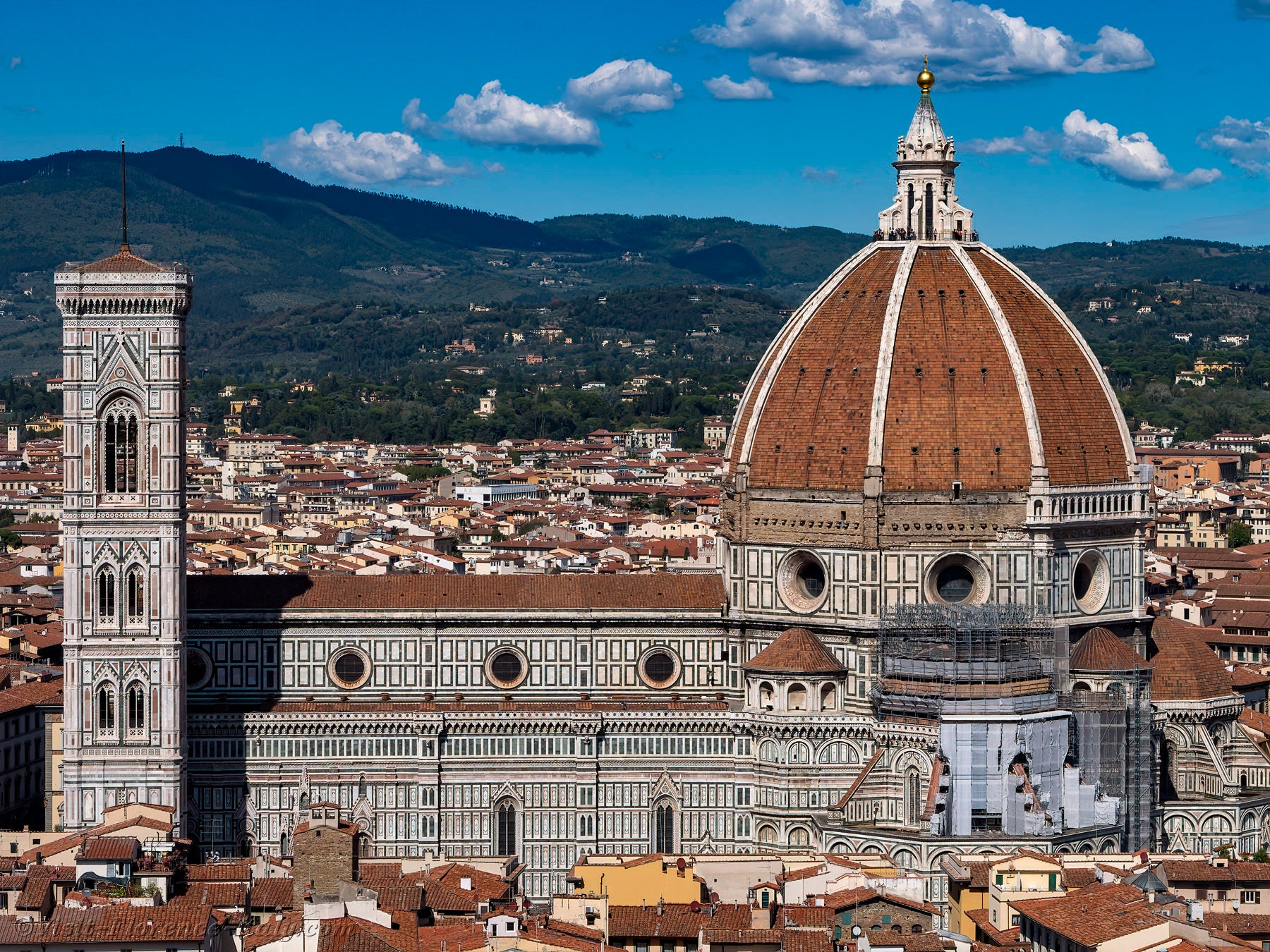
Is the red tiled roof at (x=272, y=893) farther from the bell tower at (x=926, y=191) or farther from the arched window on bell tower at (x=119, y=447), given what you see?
the bell tower at (x=926, y=191)

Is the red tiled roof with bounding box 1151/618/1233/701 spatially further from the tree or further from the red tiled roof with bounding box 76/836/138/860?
the tree

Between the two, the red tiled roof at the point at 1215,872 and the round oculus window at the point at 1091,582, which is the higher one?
the round oculus window at the point at 1091,582

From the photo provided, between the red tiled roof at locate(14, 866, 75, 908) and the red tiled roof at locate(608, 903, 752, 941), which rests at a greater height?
the red tiled roof at locate(14, 866, 75, 908)

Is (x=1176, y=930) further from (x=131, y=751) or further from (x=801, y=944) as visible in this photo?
(x=131, y=751)

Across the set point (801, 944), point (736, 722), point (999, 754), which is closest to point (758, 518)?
point (736, 722)

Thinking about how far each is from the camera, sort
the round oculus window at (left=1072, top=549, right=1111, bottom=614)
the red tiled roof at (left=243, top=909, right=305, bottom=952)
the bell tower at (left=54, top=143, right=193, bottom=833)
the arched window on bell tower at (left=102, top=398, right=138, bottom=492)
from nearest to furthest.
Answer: the red tiled roof at (left=243, top=909, right=305, bottom=952) → the bell tower at (left=54, top=143, right=193, bottom=833) → the arched window on bell tower at (left=102, top=398, right=138, bottom=492) → the round oculus window at (left=1072, top=549, right=1111, bottom=614)

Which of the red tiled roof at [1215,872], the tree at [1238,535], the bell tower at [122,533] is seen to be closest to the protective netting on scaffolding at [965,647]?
the red tiled roof at [1215,872]

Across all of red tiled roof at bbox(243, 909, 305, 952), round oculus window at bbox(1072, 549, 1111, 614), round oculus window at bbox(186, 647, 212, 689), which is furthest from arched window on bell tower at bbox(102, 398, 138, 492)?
round oculus window at bbox(1072, 549, 1111, 614)
